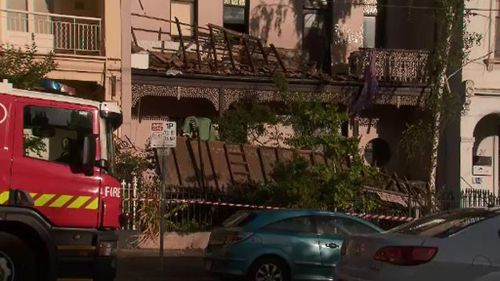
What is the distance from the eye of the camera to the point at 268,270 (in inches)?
448

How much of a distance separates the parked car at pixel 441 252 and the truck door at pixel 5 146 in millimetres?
4327

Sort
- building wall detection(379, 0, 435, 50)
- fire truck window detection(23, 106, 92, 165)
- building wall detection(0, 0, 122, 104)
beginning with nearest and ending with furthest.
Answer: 1. fire truck window detection(23, 106, 92, 165)
2. building wall detection(0, 0, 122, 104)
3. building wall detection(379, 0, 435, 50)

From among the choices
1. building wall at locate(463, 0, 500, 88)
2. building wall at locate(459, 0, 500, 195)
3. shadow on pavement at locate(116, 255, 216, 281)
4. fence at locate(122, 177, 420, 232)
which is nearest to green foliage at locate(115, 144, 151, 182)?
fence at locate(122, 177, 420, 232)

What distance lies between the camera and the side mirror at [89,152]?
9039mm

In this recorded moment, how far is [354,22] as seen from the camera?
2364 cm

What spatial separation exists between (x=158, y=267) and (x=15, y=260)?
18.8ft

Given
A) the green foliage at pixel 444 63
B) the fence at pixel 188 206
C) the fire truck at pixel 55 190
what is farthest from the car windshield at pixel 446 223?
the green foliage at pixel 444 63

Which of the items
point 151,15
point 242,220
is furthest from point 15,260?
point 151,15

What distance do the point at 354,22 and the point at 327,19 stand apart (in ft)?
2.93

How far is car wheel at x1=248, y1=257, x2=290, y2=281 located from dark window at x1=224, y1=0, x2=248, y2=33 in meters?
13.0

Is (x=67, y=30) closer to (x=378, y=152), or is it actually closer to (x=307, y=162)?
(x=307, y=162)

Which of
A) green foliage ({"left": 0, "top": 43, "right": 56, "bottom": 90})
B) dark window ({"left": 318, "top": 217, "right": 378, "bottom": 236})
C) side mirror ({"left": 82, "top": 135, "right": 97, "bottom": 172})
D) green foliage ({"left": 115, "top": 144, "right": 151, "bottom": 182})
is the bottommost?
dark window ({"left": 318, "top": 217, "right": 378, "bottom": 236})

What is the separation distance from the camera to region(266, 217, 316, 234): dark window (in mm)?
11609

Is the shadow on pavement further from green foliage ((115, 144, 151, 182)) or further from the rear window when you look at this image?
green foliage ((115, 144, 151, 182))
